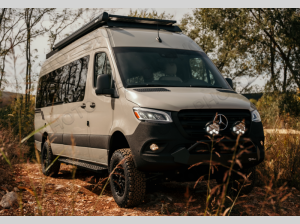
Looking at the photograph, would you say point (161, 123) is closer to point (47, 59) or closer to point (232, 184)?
point (232, 184)

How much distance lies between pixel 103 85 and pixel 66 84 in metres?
2.49

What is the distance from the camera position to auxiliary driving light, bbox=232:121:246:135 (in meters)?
4.59

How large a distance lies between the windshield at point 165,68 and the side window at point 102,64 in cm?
27

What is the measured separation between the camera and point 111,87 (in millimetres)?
5336

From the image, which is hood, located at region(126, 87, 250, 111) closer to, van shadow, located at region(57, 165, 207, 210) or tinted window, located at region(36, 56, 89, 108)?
van shadow, located at region(57, 165, 207, 210)

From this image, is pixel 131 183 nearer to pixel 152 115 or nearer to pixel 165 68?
pixel 152 115

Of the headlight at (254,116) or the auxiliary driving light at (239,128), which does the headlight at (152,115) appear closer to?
the auxiliary driving light at (239,128)

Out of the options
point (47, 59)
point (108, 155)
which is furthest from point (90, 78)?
point (47, 59)

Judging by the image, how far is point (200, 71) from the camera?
587 centimetres

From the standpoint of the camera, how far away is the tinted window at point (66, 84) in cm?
644

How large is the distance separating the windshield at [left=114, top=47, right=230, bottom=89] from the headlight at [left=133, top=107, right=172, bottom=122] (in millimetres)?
651

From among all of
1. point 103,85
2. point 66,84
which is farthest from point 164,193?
point 66,84

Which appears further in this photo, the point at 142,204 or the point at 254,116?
the point at 142,204

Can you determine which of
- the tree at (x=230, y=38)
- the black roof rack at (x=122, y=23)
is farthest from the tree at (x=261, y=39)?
the black roof rack at (x=122, y=23)
